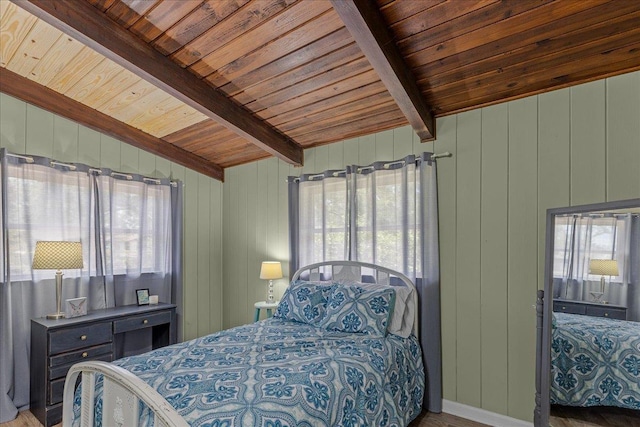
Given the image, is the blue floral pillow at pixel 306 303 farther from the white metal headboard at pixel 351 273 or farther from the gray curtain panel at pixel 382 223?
the gray curtain panel at pixel 382 223

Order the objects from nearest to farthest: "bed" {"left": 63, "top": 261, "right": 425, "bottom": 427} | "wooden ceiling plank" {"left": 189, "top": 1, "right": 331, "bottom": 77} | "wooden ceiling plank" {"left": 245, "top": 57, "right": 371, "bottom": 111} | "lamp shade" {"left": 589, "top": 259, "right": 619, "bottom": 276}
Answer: "bed" {"left": 63, "top": 261, "right": 425, "bottom": 427} < "lamp shade" {"left": 589, "top": 259, "right": 619, "bottom": 276} < "wooden ceiling plank" {"left": 189, "top": 1, "right": 331, "bottom": 77} < "wooden ceiling plank" {"left": 245, "top": 57, "right": 371, "bottom": 111}

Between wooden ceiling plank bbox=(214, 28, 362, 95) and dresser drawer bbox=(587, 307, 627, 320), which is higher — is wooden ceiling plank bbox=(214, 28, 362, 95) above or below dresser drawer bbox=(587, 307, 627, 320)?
above

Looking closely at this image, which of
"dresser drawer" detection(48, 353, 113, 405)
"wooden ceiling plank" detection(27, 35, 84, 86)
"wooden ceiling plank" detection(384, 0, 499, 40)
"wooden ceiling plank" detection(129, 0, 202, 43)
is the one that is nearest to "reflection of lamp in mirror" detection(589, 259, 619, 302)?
"wooden ceiling plank" detection(384, 0, 499, 40)

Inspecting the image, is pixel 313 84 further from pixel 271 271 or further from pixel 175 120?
pixel 271 271

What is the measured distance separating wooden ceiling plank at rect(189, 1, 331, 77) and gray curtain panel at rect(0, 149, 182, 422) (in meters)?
1.72

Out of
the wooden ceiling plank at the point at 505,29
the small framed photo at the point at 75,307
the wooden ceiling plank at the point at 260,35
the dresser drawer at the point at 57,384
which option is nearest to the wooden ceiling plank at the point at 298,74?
the wooden ceiling plank at the point at 260,35

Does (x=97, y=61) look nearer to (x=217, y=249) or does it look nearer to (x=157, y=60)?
(x=157, y=60)

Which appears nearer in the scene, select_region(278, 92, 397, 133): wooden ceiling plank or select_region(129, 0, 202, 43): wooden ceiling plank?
select_region(129, 0, 202, 43): wooden ceiling plank

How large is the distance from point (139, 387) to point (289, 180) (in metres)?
2.80

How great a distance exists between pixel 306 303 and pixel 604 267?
2037 millimetres

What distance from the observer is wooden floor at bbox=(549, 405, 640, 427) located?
174 cm

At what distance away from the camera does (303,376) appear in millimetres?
1830

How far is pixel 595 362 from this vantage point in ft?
6.27

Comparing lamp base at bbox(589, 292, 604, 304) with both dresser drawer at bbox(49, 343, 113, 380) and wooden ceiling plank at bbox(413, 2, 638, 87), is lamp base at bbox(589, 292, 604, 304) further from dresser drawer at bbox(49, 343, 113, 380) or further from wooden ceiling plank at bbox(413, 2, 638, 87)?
dresser drawer at bbox(49, 343, 113, 380)
